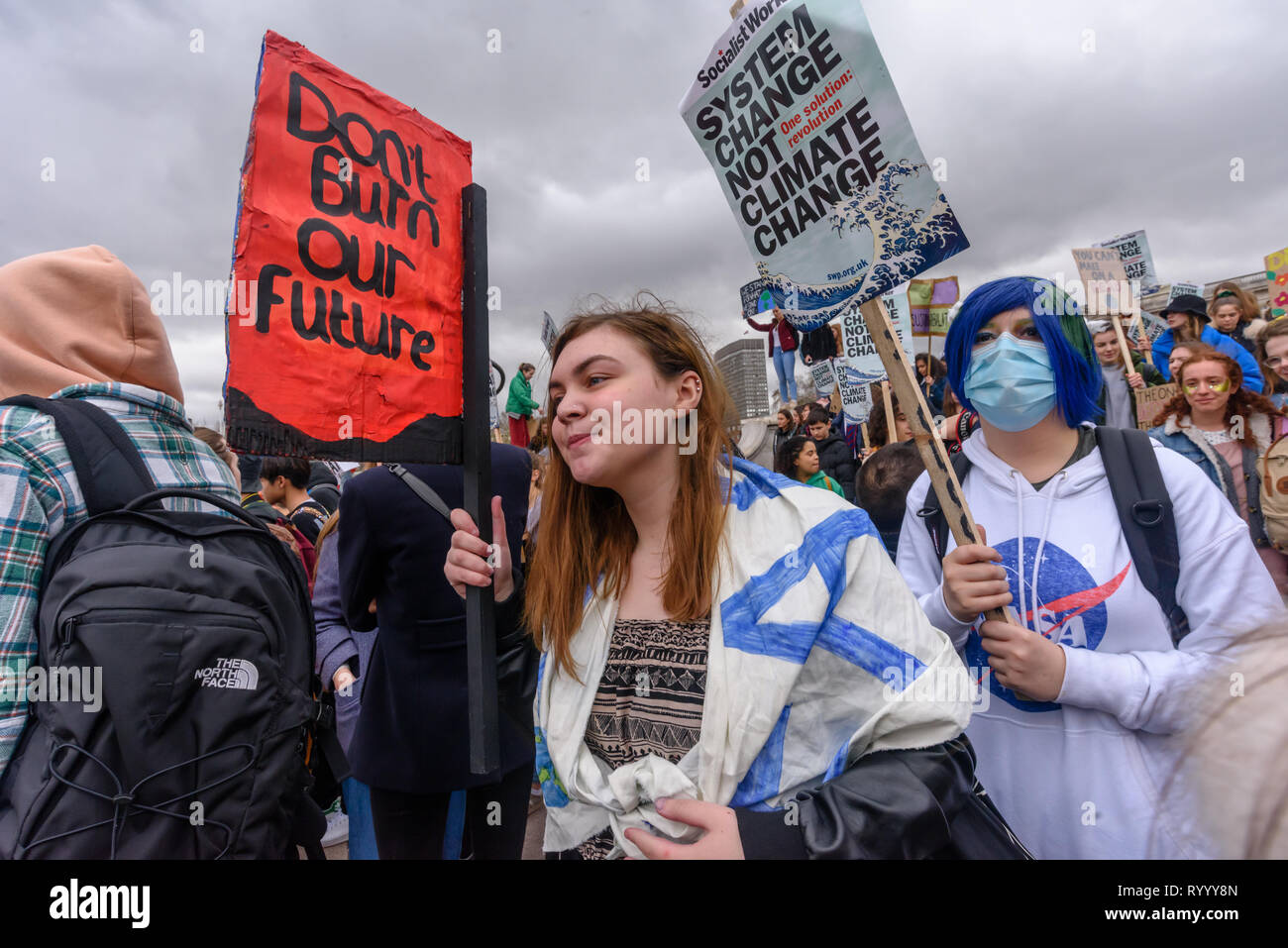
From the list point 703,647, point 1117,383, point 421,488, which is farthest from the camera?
point 1117,383

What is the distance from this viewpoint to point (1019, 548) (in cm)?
179

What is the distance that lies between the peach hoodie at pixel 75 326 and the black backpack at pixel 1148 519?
2583 millimetres

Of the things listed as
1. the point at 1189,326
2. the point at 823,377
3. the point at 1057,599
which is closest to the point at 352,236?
the point at 1057,599

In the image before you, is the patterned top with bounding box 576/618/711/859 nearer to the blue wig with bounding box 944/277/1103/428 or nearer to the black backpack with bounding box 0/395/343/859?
the black backpack with bounding box 0/395/343/859

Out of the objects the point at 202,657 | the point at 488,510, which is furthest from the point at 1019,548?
the point at 202,657

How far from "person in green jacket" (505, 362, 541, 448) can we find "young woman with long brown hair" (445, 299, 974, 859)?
7.42 m

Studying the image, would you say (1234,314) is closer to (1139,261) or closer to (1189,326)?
(1189,326)

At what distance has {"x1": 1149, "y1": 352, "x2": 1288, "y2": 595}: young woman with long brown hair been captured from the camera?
12.2 ft

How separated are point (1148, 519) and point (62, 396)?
8.83 ft

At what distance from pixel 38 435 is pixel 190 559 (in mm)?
428

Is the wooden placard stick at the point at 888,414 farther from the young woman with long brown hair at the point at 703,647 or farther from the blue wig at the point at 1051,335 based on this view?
the young woman with long brown hair at the point at 703,647

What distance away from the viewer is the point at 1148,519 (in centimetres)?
162

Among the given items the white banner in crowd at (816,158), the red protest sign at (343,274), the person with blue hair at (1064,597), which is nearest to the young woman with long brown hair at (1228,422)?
the person with blue hair at (1064,597)

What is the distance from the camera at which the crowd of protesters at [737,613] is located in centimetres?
123
